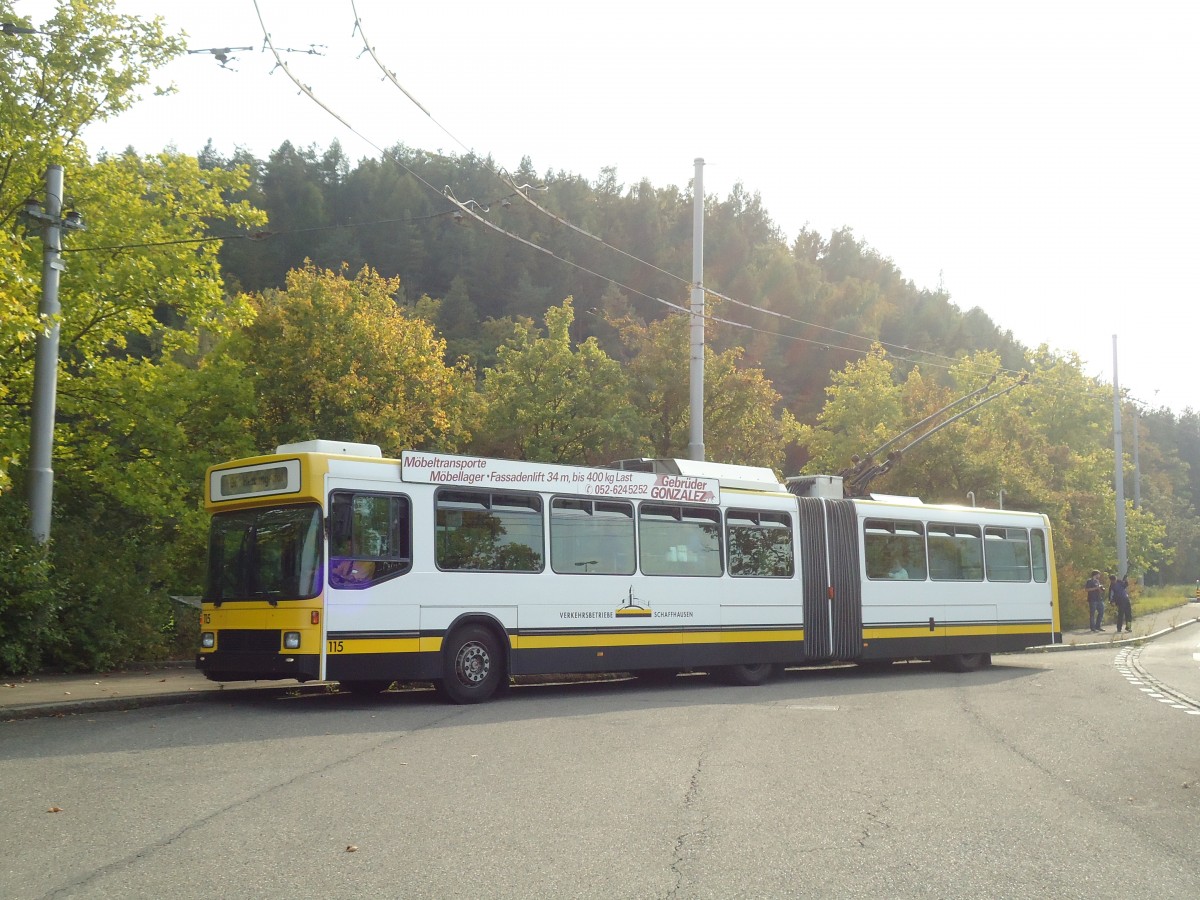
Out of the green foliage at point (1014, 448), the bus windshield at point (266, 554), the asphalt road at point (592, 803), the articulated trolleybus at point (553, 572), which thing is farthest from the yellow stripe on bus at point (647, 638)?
the green foliage at point (1014, 448)

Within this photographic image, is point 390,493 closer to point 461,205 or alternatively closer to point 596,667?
point 596,667

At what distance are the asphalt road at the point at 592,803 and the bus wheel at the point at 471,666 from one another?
476mm

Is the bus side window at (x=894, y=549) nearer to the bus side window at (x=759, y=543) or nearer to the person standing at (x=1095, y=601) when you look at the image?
the bus side window at (x=759, y=543)

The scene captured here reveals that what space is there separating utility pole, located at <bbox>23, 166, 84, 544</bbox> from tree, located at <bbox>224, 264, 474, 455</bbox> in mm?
9890

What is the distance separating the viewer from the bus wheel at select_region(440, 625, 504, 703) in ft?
48.4

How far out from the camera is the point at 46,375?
17625mm

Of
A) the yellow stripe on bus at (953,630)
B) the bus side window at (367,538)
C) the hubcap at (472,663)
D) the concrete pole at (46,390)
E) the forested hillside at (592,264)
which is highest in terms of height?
the forested hillside at (592,264)

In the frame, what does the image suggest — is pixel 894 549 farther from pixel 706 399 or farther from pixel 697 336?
pixel 706 399

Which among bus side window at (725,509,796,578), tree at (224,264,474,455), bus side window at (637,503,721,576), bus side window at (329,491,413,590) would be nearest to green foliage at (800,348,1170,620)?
tree at (224,264,474,455)

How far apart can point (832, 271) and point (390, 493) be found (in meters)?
100

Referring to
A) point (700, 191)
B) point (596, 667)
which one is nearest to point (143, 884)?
point (596, 667)

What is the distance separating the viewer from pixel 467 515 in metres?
15.3

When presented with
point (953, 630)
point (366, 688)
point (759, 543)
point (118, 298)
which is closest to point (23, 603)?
point (366, 688)

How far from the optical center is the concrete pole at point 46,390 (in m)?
17.3
